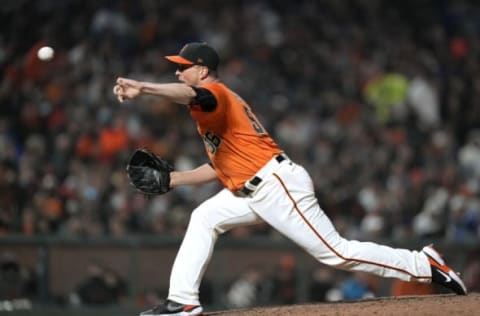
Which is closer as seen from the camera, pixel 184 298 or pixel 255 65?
pixel 184 298

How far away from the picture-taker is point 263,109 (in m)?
14.1

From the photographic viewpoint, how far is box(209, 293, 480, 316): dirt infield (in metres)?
6.60

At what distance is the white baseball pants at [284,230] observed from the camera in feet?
21.0

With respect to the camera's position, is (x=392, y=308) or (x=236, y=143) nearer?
(x=236, y=143)

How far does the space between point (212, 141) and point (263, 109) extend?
7.65m

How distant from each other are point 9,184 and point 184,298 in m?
5.52

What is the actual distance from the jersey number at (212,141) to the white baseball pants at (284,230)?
1.08 ft

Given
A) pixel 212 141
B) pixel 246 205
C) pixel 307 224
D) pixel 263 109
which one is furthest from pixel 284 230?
pixel 263 109

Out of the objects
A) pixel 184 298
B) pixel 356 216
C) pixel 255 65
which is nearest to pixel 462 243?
pixel 356 216

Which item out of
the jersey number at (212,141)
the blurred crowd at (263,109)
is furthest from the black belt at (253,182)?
the blurred crowd at (263,109)

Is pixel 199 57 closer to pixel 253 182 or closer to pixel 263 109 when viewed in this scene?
pixel 253 182

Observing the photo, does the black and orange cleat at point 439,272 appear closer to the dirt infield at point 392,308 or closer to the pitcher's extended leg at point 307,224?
the dirt infield at point 392,308

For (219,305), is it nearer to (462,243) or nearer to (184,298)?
(462,243)

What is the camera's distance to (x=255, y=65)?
14961 millimetres
